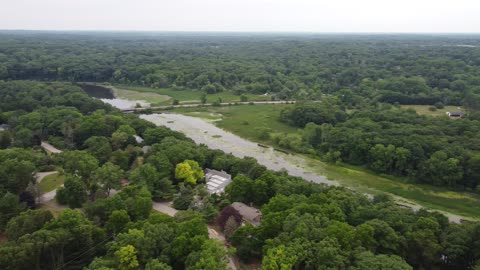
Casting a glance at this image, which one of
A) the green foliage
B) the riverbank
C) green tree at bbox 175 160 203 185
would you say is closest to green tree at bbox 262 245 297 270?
green tree at bbox 175 160 203 185

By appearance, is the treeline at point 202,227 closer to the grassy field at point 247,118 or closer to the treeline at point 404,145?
the treeline at point 404,145

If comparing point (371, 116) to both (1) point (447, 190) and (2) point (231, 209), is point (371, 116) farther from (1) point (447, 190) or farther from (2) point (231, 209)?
(2) point (231, 209)

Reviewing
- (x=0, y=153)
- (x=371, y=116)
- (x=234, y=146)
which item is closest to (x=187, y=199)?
(x=0, y=153)

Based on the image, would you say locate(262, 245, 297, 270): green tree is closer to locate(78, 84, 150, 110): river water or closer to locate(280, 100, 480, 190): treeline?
locate(280, 100, 480, 190): treeline

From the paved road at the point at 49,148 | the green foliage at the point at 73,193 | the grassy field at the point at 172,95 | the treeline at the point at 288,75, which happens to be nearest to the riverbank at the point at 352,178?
the paved road at the point at 49,148

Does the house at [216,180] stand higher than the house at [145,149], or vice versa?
the house at [145,149]

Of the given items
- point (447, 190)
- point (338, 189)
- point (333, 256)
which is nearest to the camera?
point (333, 256)

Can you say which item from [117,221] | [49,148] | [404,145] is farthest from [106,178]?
[404,145]
